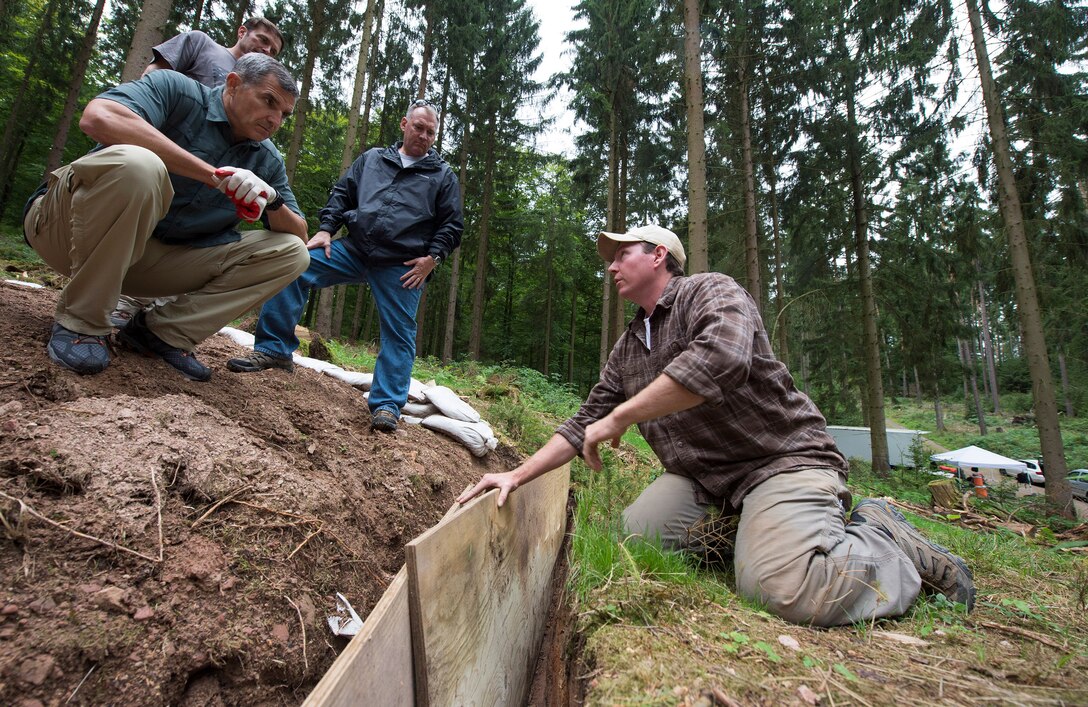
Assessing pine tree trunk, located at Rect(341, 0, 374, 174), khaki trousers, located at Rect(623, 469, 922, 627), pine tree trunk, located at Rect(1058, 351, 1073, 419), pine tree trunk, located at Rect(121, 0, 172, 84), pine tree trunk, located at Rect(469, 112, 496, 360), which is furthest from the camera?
pine tree trunk, located at Rect(1058, 351, 1073, 419)

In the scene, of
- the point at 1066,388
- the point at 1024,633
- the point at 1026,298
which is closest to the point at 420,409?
the point at 1024,633

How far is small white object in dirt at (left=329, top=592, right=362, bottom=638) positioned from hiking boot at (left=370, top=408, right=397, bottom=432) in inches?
53.4

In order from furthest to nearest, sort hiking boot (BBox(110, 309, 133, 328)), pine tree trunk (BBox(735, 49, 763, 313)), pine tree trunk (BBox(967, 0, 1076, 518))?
1. pine tree trunk (BBox(735, 49, 763, 313))
2. pine tree trunk (BBox(967, 0, 1076, 518))
3. hiking boot (BBox(110, 309, 133, 328))

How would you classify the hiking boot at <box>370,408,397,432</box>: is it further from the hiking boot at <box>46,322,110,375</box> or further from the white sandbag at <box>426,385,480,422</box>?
the hiking boot at <box>46,322,110,375</box>

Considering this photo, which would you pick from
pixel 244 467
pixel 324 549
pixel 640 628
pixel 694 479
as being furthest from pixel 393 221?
pixel 640 628

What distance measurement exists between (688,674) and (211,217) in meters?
2.66

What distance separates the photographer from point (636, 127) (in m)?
14.7

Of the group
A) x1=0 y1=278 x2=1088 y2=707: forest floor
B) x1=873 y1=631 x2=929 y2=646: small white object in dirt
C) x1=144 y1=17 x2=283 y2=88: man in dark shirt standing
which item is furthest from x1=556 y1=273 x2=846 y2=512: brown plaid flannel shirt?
x1=144 y1=17 x2=283 y2=88: man in dark shirt standing

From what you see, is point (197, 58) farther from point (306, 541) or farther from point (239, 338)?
point (306, 541)

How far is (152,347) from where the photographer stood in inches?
90.5

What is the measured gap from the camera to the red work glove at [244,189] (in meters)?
2.06

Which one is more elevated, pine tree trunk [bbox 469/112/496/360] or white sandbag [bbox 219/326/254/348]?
pine tree trunk [bbox 469/112/496/360]

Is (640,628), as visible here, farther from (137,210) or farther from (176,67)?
(176,67)

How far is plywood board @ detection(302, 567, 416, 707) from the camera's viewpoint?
920 mm
